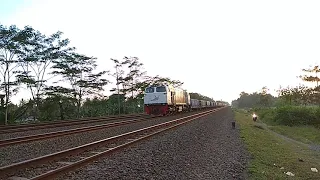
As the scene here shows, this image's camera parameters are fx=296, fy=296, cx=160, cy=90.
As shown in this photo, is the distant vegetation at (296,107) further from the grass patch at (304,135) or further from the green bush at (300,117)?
the grass patch at (304,135)

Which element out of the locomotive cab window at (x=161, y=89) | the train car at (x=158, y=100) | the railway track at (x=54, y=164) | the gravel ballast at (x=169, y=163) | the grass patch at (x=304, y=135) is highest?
the locomotive cab window at (x=161, y=89)

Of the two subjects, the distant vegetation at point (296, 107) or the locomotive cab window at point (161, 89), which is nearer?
the locomotive cab window at point (161, 89)

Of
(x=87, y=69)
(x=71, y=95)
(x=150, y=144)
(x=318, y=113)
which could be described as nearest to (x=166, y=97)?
(x=71, y=95)

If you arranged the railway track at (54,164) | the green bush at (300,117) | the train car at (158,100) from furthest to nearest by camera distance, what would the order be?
the green bush at (300,117) < the train car at (158,100) < the railway track at (54,164)

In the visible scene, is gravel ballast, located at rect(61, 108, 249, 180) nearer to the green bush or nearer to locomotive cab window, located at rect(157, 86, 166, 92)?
locomotive cab window, located at rect(157, 86, 166, 92)

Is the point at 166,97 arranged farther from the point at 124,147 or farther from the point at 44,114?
the point at 124,147

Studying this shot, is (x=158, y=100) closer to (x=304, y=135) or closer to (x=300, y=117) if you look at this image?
(x=304, y=135)

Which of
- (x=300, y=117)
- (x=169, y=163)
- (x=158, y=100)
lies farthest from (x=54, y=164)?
(x=300, y=117)

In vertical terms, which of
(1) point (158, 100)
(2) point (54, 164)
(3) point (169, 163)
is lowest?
(3) point (169, 163)

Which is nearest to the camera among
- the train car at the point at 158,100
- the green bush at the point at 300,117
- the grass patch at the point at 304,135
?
the grass patch at the point at 304,135

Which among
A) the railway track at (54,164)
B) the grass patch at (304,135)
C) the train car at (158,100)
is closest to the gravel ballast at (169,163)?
the railway track at (54,164)

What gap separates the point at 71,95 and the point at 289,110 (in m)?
25.4

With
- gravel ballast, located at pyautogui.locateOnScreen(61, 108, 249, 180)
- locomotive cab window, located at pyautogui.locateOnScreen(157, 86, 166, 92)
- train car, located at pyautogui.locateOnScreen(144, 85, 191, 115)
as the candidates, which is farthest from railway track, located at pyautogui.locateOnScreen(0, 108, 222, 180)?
locomotive cab window, located at pyautogui.locateOnScreen(157, 86, 166, 92)

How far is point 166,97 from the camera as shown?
1067 inches
